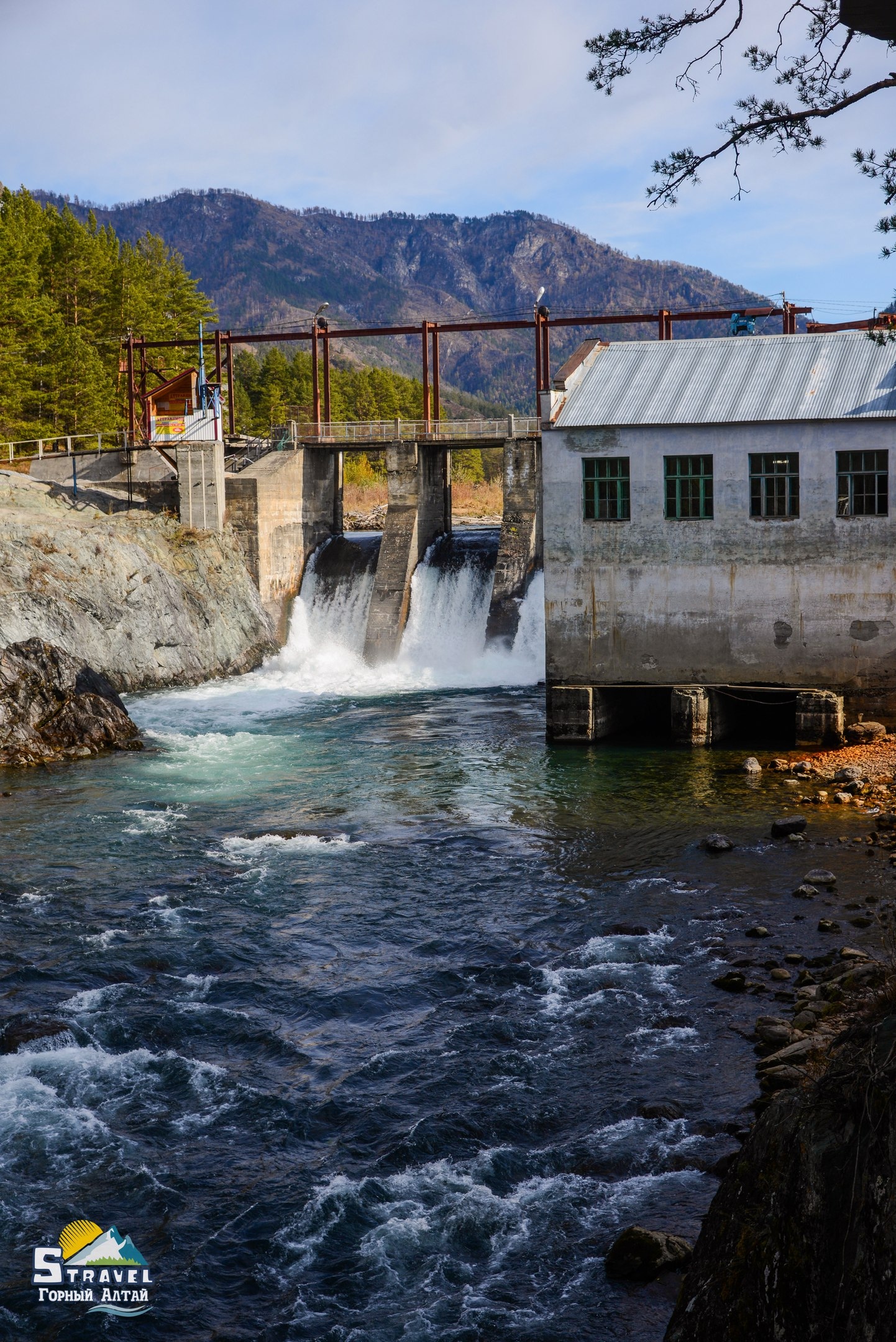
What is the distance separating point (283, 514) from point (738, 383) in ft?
77.0

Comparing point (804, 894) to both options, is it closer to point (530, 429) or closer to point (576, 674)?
point (576, 674)

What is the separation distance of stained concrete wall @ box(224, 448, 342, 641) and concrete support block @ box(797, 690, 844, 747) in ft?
80.1

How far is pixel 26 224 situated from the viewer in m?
60.2

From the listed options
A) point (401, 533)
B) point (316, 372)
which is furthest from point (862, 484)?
point (316, 372)

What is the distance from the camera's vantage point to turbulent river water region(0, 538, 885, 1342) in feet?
31.5

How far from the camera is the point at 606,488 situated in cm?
2761

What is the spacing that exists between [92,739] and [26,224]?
135 feet

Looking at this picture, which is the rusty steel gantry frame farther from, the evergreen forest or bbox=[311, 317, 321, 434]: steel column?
the evergreen forest

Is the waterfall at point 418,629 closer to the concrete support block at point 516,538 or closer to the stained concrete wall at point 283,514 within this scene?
the concrete support block at point 516,538

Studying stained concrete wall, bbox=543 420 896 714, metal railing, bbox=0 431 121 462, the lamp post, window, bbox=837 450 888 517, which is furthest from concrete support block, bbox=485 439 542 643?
metal railing, bbox=0 431 121 462

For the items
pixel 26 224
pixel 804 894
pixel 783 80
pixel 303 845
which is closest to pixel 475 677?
pixel 303 845

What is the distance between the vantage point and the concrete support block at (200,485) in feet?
146

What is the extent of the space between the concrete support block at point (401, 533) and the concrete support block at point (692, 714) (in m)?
17.6

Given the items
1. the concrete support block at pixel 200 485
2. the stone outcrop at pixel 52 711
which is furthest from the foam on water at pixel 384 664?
the concrete support block at pixel 200 485
